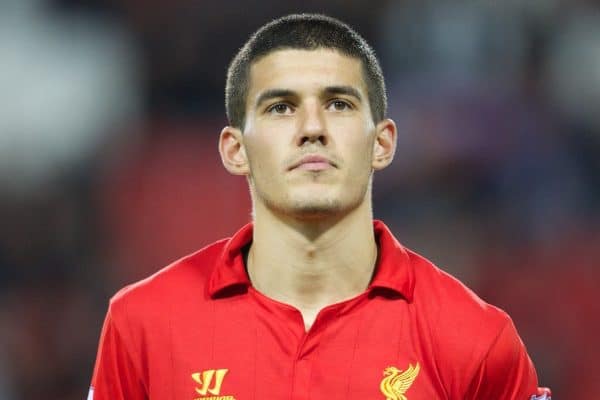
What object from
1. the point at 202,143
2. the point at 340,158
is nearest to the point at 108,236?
the point at 202,143

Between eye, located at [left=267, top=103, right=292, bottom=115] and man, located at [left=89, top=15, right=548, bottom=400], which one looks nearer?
man, located at [left=89, top=15, right=548, bottom=400]

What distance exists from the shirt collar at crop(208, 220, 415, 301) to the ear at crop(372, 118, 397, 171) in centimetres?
22

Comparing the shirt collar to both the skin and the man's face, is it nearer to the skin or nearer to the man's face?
the skin

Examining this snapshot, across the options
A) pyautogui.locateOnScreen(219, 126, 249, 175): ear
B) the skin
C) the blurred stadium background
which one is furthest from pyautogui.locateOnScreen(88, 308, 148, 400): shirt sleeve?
the blurred stadium background

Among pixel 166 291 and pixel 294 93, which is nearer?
pixel 294 93

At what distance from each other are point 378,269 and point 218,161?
9.79 feet

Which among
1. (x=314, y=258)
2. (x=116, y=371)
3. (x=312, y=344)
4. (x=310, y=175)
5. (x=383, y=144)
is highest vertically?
(x=383, y=144)

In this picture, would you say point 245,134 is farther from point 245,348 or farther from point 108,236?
point 108,236

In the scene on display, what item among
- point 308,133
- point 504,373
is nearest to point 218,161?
point 308,133

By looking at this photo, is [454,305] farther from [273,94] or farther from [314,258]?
[273,94]

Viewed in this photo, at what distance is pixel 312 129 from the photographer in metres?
2.87

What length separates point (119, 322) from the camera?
3.09 metres

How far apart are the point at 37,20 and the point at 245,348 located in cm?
376

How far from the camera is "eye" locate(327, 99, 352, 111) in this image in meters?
2.99
